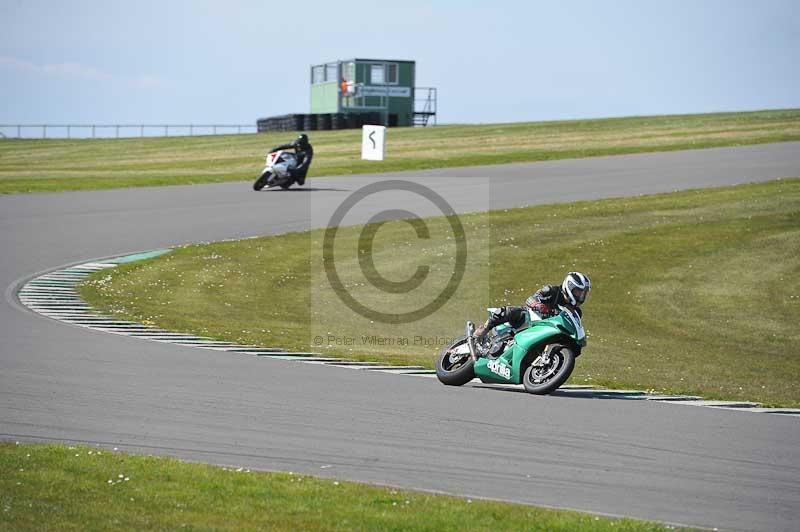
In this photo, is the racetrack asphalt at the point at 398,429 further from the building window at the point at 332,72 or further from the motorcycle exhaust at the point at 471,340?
the building window at the point at 332,72

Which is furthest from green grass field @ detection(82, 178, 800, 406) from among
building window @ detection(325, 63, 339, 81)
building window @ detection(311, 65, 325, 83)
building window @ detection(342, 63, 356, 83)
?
building window @ detection(311, 65, 325, 83)

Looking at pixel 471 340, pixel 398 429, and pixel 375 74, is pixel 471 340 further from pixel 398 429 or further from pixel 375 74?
pixel 375 74

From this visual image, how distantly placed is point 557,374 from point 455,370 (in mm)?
1410

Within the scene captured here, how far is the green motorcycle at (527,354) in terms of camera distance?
13.4 m

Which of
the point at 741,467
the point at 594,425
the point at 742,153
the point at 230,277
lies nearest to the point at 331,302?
the point at 230,277

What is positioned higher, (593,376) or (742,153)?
(742,153)

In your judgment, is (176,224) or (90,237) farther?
(176,224)

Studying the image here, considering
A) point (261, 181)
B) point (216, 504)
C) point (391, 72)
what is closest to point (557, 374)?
point (216, 504)

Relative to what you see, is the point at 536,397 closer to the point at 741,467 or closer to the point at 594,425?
the point at 594,425

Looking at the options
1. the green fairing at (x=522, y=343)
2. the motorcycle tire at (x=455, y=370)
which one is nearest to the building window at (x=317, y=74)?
the motorcycle tire at (x=455, y=370)

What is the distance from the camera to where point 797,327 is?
22.0 m

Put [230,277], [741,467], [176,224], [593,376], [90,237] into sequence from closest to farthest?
[741,467], [593,376], [230,277], [90,237], [176,224]

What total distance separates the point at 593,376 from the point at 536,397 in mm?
3404

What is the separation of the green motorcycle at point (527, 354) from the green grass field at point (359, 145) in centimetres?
2684
